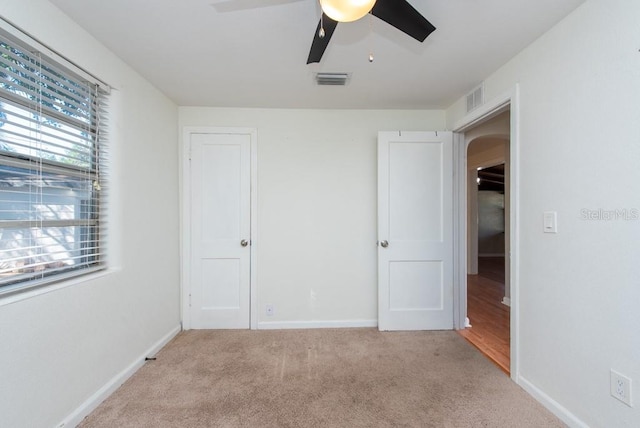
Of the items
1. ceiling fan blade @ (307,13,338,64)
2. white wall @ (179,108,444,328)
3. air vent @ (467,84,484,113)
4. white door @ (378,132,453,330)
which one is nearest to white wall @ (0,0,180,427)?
white wall @ (179,108,444,328)

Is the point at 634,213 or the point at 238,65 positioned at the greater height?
the point at 238,65

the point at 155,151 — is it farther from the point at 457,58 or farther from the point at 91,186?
the point at 457,58

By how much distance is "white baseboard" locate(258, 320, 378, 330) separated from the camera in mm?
2803

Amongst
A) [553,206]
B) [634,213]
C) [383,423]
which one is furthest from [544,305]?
[383,423]

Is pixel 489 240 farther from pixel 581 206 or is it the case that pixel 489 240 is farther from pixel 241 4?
pixel 241 4

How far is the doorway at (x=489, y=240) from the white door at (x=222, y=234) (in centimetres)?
237

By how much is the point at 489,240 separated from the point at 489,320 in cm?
644

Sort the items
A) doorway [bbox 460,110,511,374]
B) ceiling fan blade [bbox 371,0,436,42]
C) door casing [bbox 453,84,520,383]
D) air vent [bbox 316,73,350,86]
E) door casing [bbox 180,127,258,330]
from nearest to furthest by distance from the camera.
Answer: ceiling fan blade [bbox 371,0,436,42], door casing [bbox 453,84,520,383], air vent [bbox 316,73,350,86], doorway [bbox 460,110,511,374], door casing [bbox 180,127,258,330]

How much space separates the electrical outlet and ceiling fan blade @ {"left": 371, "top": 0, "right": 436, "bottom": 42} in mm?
1924

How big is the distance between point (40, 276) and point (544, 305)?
119 inches

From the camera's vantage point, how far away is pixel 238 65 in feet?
6.60

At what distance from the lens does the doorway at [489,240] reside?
2.64 meters

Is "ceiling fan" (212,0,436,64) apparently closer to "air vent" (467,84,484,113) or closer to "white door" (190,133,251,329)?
"air vent" (467,84,484,113)

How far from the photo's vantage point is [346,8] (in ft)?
3.23
